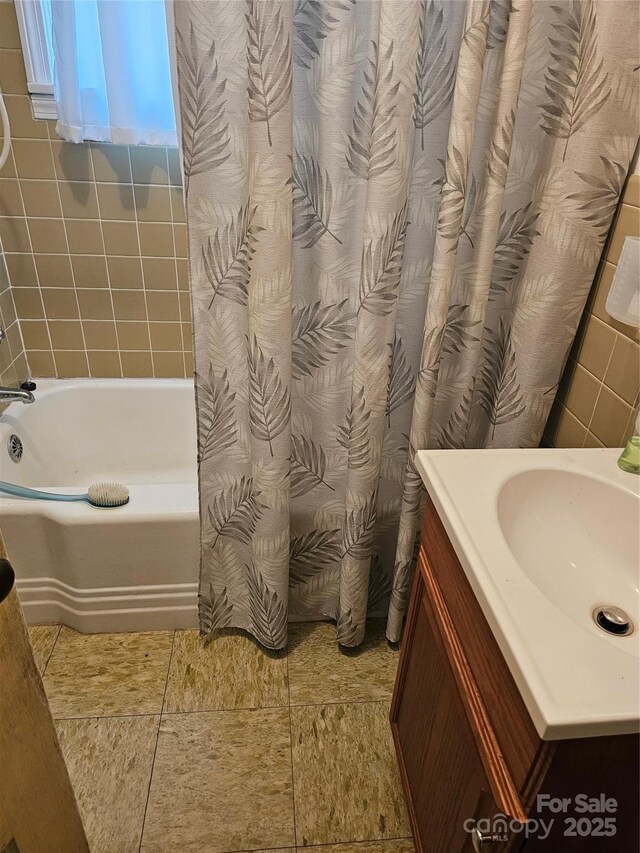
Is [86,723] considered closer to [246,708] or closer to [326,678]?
[246,708]

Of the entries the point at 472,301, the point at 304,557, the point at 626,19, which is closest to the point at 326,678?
the point at 304,557

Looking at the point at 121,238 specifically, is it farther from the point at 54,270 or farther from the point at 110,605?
the point at 110,605

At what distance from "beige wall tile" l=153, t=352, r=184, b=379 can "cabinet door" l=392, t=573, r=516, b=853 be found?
1313 millimetres

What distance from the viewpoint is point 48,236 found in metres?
1.80

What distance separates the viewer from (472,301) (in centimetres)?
122

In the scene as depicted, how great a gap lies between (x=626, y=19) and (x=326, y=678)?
1596mm

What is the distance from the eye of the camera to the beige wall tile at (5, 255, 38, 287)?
1822 mm

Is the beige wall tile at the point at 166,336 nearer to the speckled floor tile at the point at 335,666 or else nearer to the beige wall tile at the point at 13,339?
the beige wall tile at the point at 13,339

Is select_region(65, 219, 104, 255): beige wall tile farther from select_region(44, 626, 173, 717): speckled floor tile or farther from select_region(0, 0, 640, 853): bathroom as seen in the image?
select_region(44, 626, 173, 717): speckled floor tile

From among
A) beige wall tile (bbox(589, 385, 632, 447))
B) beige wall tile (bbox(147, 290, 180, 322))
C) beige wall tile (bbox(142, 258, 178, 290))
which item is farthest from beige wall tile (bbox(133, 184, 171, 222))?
beige wall tile (bbox(589, 385, 632, 447))

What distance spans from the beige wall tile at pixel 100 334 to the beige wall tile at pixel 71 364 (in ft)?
0.18

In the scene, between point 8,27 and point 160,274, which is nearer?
point 8,27

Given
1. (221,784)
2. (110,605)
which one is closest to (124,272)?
(110,605)

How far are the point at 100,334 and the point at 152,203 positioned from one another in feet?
1.59
